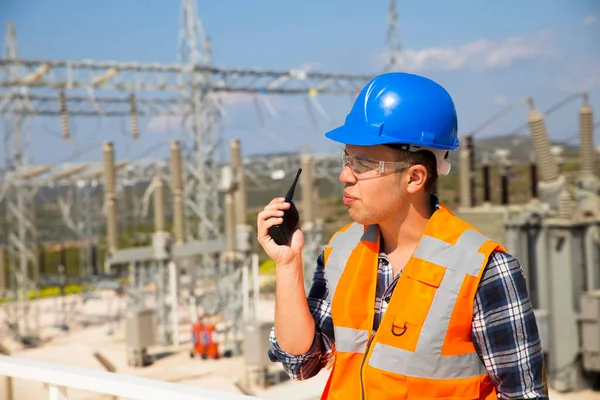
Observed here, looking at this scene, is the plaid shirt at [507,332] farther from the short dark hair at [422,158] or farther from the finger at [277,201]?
the finger at [277,201]

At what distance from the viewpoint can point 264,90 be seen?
661 inches

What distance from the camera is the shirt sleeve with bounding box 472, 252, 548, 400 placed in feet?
4.24

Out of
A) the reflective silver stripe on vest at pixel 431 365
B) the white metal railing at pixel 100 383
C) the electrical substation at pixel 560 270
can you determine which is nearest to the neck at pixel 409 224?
the reflective silver stripe on vest at pixel 431 365

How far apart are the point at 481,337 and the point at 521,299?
9 centimetres

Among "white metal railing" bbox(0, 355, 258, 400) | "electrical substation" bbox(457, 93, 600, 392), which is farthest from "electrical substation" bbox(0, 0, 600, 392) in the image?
"white metal railing" bbox(0, 355, 258, 400)

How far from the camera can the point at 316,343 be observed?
154 cm

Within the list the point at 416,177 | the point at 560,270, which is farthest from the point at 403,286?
the point at 560,270

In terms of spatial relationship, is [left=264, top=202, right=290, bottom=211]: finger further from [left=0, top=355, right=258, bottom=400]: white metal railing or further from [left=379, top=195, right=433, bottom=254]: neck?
[left=0, top=355, right=258, bottom=400]: white metal railing

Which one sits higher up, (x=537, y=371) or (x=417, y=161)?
(x=417, y=161)

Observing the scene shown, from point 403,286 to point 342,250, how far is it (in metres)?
0.22

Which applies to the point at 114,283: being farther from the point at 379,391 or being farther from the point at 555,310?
the point at 379,391

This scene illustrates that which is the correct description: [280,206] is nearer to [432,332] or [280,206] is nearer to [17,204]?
[432,332]

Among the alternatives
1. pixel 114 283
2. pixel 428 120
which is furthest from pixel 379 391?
pixel 114 283

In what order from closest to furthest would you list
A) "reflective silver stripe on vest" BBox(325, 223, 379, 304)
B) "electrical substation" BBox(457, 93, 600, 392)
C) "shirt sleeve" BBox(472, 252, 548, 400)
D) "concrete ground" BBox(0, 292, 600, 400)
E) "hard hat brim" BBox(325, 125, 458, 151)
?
"shirt sleeve" BBox(472, 252, 548, 400) < "hard hat brim" BBox(325, 125, 458, 151) < "reflective silver stripe on vest" BBox(325, 223, 379, 304) < "electrical substation" BBox(457, 93, 600, 392) < "concrete ground" BBox(0, 292, 600, 400)
